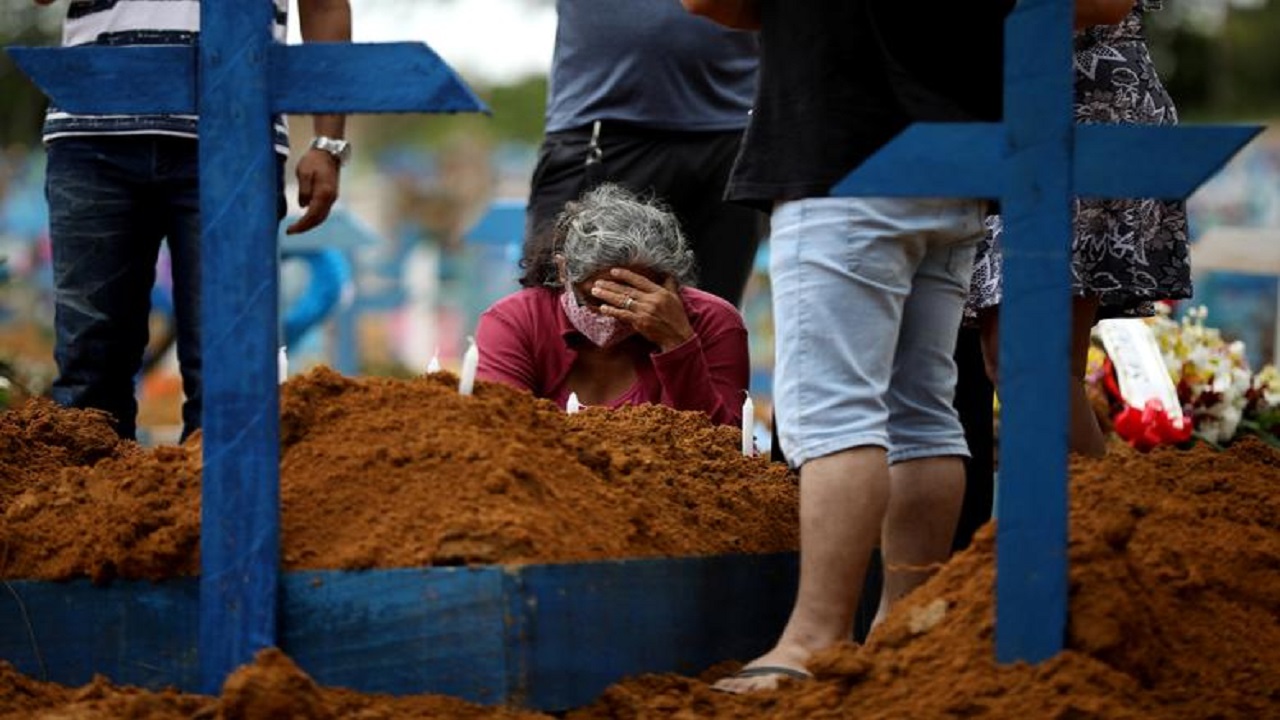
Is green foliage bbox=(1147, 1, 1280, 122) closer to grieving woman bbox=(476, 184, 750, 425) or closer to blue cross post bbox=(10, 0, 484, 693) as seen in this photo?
grieving woman bbox=(476, 184, 750, 425)

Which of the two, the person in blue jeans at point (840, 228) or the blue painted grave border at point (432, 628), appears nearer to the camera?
the blue painted grave border at point (432, 628)

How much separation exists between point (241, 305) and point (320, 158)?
1.13m

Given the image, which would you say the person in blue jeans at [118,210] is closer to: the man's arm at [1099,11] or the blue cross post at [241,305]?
the blue cross post at [241,305]

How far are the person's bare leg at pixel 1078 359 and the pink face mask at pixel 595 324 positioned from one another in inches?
36.5

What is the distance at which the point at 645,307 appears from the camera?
478 cm

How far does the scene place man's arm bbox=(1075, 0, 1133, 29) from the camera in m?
3.68

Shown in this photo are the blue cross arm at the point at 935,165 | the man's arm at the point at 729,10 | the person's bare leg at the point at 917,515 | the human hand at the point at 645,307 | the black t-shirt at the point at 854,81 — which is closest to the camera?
the blue cross arm at the point at 935,165

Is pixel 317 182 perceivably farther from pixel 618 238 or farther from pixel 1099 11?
pixel 1099 11

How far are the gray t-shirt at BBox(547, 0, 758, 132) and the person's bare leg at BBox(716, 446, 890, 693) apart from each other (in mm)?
2367

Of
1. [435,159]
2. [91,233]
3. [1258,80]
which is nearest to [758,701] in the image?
[91,233]

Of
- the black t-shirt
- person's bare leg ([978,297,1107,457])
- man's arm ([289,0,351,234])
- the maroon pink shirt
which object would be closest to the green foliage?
the maroon pink shirt

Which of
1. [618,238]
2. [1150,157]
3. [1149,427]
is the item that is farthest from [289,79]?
[1149,427]

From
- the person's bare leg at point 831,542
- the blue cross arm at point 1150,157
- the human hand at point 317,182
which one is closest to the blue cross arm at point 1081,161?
the blue cross arm at point 1150,157

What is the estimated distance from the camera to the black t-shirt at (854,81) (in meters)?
3.30
